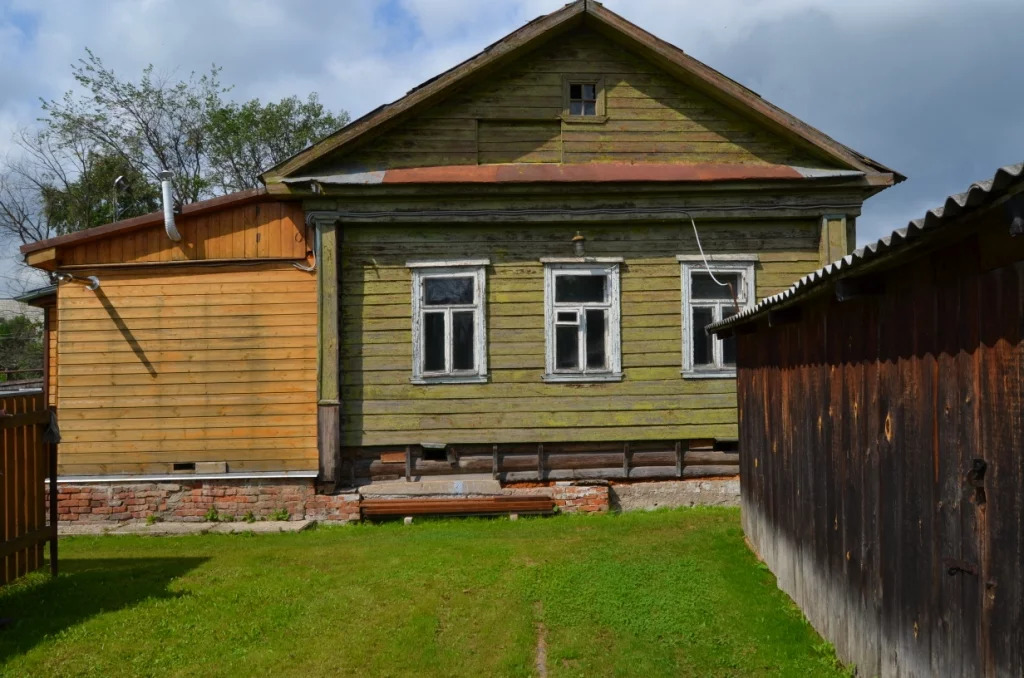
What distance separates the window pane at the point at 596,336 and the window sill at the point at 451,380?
1.63 m

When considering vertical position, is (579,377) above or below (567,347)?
below

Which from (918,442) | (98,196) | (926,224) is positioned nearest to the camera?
(926,224)

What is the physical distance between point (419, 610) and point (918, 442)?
420 centimetres

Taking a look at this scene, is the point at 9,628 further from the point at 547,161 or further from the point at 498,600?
the point at 547,161

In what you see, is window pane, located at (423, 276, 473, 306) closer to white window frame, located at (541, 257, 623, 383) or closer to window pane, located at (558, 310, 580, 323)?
white window frame, located at (541, 257, 623, 383)

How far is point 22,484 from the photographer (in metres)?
6.77

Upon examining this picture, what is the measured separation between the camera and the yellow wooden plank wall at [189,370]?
10.8 meters

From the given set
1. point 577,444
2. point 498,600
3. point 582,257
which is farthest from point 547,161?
point 498,600

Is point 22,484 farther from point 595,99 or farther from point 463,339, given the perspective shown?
point 595,99

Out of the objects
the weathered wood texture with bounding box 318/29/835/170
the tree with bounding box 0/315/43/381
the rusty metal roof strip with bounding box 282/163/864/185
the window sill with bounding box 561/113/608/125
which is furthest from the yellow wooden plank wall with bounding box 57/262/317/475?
the tree with bounding box 0/315/43/381

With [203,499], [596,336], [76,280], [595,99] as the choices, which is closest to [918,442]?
[596,336]

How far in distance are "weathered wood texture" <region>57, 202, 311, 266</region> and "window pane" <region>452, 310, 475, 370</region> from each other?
249cm

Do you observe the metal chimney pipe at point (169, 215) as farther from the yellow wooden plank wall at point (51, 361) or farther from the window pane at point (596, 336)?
the window pane at point (596, 336)

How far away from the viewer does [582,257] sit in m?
10.8
